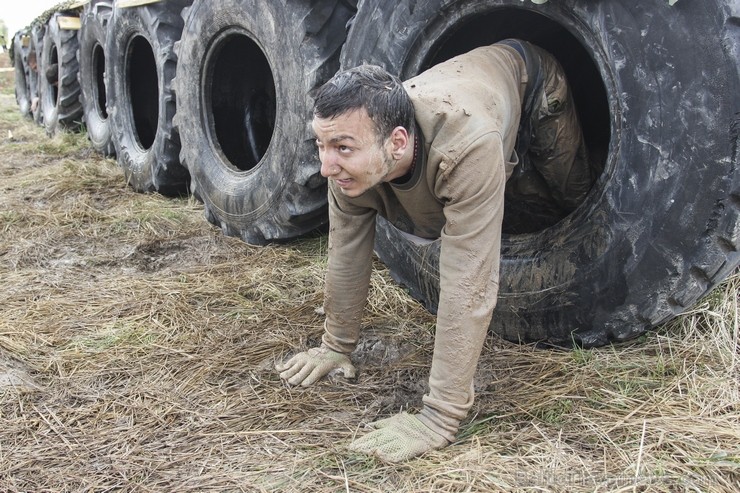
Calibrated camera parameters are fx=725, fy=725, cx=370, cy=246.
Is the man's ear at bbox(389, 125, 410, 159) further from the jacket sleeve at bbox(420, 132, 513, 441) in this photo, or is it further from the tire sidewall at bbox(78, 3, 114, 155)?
the tire sidewall at bbox(78, 3, 114, 155)

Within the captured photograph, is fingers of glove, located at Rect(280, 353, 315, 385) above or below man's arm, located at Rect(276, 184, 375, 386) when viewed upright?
below

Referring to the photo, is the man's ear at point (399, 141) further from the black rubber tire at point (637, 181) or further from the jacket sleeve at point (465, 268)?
the black rubber tire at point (637, 181)

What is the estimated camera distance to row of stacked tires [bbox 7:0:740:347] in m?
2.31

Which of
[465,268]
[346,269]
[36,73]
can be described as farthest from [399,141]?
[36,73]

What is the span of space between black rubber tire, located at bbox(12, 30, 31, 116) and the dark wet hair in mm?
11089

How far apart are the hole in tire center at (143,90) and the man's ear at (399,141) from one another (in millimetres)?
4566

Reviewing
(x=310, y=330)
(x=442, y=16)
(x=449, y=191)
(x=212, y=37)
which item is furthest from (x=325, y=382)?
(x=212, y=37)

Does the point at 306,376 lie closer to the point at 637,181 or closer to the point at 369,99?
the point at 369,99

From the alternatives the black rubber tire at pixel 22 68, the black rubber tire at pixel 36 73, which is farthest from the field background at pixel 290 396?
the black rubber tire at pixel 22 68

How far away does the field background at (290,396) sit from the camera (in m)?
2.20

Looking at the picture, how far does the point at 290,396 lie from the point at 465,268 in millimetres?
923

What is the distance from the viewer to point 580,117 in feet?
12.1

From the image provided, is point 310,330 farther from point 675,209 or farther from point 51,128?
point 51,128

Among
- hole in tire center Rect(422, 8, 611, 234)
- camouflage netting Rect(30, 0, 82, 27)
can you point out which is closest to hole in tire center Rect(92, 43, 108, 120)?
camouflage netting Rect(30, 0, 82, 27)
